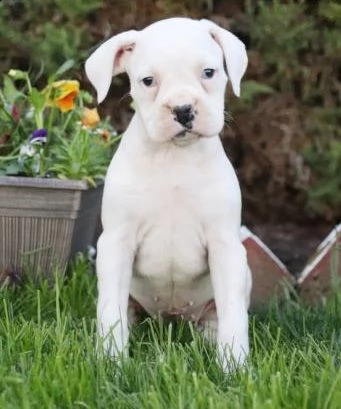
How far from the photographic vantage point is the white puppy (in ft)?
9.12

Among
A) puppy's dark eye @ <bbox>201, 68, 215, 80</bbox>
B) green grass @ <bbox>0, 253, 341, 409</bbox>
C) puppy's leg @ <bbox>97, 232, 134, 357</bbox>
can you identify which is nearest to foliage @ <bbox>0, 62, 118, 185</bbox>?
green grass @ <bbox>0, 253, 341, 409</bbox>

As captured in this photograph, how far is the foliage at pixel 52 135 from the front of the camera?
3.61 metres

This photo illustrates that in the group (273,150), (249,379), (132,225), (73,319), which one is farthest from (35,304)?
(273,150)

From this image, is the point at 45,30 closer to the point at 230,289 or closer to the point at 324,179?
the point at 324,179

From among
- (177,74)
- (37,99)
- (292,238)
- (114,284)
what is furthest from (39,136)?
(292,238)

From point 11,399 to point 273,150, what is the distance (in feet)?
7.80

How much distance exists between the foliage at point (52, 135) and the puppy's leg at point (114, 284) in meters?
0.72

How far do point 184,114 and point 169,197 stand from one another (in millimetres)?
295

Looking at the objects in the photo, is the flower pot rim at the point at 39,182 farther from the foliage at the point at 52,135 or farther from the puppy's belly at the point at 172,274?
the puppy's belly at the point at 172,274

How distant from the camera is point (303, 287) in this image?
3893 millimetres

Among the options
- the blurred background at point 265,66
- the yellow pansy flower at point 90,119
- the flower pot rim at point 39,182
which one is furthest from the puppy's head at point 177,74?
the blurred background at point 265,66

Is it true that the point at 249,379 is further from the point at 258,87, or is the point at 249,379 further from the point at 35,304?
the point at 258,87

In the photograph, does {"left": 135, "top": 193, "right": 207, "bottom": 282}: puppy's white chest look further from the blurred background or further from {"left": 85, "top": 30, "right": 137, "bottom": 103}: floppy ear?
the blurred background

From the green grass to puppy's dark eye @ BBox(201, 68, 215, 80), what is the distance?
0.70 meters
